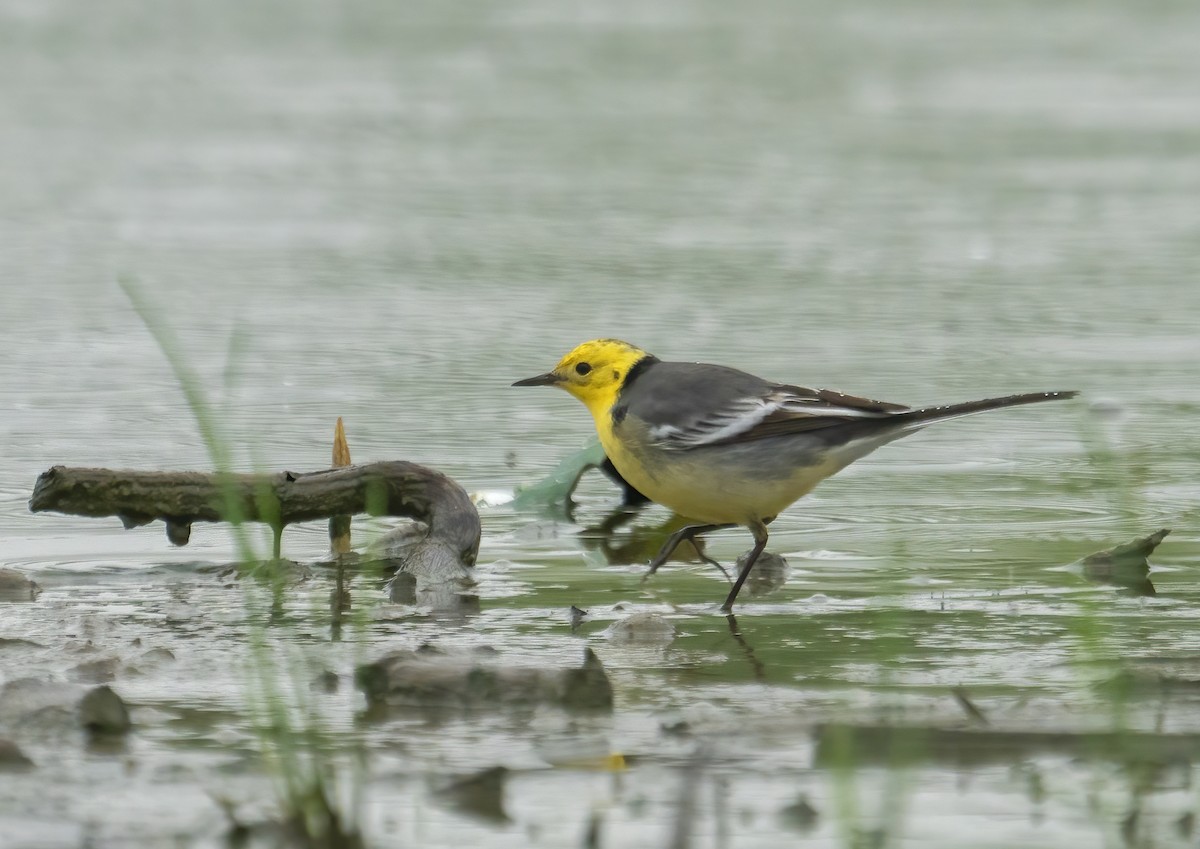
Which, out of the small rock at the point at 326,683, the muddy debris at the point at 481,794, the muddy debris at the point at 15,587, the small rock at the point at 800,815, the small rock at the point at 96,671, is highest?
the muddy debris at the point at 15,587

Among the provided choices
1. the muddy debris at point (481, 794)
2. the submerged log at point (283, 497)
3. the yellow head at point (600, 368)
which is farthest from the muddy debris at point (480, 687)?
the yellow head at point (600, 368)

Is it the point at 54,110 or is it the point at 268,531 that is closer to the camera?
the point at 268,531

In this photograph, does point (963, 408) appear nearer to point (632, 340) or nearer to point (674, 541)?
point (674, 541)

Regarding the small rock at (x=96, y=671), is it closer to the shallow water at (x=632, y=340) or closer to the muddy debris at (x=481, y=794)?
the shallow water at (x=632, y=340)

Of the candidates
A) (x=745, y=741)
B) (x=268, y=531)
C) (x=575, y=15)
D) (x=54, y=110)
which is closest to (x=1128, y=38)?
(x=575, y=15)

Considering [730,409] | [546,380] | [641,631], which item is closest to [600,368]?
[546,380]

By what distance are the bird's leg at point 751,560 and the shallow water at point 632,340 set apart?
0.34 feet

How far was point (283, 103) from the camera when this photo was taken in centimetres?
1598

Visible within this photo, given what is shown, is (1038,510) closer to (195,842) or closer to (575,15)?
(195,842)

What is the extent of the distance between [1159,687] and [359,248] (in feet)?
24.4

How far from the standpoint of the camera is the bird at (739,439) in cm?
587

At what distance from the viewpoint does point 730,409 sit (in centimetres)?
600

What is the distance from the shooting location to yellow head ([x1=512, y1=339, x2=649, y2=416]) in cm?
647

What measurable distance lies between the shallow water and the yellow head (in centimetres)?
44
